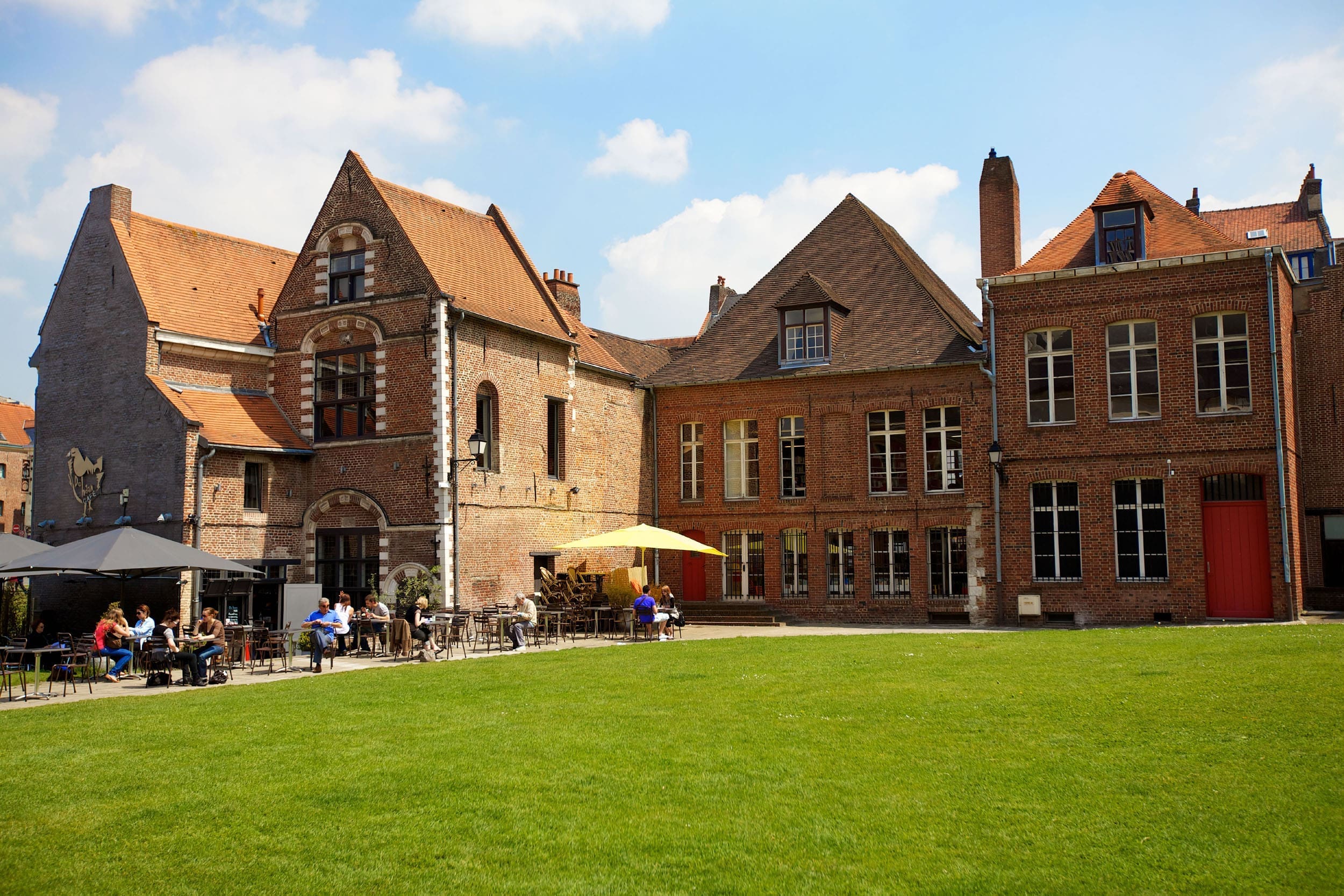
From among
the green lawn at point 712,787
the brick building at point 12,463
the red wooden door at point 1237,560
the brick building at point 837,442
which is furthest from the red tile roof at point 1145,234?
the brick building at point 12,463

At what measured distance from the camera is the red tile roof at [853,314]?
83.5ft

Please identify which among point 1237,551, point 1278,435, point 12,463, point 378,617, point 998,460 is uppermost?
point 12,463

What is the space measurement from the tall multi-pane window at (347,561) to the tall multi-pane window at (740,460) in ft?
29.9

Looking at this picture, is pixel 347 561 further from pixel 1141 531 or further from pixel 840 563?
pixel 1141 531

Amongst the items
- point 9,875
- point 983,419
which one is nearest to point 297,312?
point 983,419

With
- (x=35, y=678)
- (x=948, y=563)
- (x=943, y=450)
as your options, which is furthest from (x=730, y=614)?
(x=35, y=678)

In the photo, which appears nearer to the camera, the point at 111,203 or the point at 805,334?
the point at 111,203

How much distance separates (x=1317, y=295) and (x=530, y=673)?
25891 mm

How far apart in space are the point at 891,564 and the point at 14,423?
184 feet

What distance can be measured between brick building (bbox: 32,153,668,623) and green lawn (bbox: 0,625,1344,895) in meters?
9.35

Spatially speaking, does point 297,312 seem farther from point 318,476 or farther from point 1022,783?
point 1022,783

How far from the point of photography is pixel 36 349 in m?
24.3

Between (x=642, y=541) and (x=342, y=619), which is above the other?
(x=642, y=541)

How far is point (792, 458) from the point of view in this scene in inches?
1046
